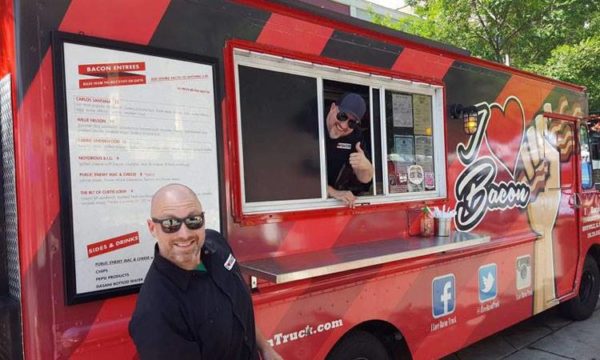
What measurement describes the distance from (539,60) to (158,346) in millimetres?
9922

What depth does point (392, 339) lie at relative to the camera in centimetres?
322

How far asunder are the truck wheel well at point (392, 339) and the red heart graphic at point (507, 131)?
1840 mm

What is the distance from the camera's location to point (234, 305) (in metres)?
1.83

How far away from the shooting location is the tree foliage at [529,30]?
27.5ft

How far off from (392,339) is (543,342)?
2578mm

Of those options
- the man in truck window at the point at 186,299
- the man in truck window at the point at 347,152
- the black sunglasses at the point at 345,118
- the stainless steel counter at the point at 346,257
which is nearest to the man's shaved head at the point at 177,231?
the man in truck window at the point at 186,299

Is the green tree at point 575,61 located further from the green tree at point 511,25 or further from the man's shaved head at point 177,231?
the man's shaved head at point 177,231

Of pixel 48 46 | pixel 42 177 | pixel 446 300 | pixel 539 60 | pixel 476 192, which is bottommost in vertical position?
pixel 446 300

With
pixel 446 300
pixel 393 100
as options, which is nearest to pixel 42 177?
pixel 393 100

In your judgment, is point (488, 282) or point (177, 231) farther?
point (488, 282)

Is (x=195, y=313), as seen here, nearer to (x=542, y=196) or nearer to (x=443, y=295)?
(x=443, y=295)

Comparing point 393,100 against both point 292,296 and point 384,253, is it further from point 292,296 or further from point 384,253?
point 292,296

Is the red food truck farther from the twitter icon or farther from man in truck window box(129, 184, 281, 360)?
man in truck window box(129, 184, 281, 360)

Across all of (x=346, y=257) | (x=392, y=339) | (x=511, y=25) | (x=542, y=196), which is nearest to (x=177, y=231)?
(x=346, y=257)
